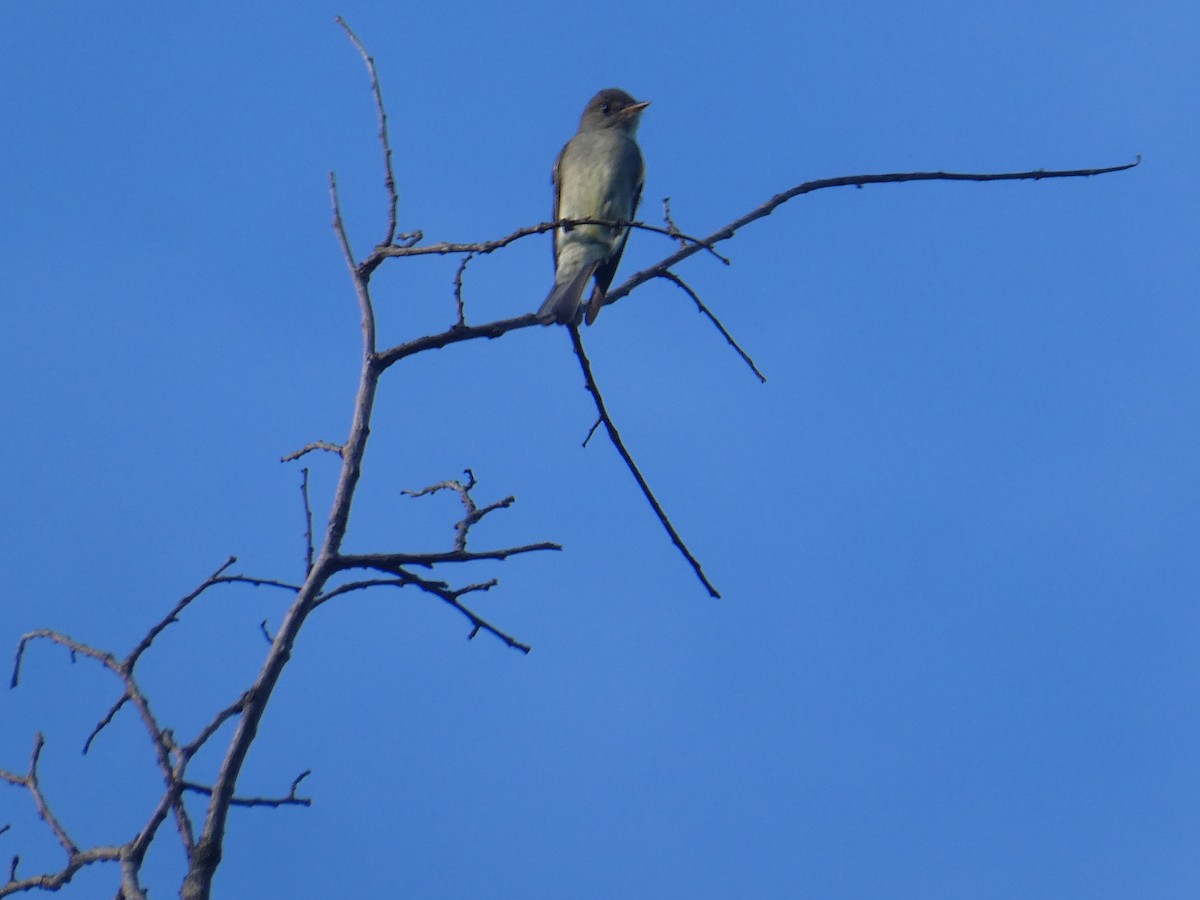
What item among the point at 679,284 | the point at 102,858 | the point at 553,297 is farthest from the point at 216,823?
the point at 553,297

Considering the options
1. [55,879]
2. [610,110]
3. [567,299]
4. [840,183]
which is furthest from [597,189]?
[55,879]

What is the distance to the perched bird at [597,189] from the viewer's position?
20.8 feet

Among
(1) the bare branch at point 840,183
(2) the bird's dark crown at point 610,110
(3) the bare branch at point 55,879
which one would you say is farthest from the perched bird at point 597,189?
(3) the bare branch at point 55,879

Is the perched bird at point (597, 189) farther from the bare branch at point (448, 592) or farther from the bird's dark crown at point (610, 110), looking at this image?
the bare branch at point (448, 592)

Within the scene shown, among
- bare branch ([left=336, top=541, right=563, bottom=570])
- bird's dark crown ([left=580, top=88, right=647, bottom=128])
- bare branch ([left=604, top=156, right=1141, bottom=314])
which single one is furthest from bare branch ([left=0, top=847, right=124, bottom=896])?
bird's dark crown ([left=580, top=88, right=647, bottom=128])

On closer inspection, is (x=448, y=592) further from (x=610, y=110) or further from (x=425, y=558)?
(x=610, y=110)

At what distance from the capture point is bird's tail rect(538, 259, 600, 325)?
458 centimetres

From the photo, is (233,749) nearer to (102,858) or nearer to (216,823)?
(216,823)

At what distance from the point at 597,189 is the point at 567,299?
2.07m

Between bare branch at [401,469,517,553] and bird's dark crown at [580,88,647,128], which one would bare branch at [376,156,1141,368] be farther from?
bird's dark crown at [580,88,647,128]

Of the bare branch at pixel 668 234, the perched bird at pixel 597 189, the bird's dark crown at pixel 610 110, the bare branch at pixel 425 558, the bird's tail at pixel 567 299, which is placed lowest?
the bare branch at pixel 425 558

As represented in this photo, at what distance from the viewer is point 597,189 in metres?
7.27

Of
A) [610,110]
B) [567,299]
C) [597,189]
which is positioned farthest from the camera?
[610,110]

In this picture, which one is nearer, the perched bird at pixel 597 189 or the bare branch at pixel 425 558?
the bare branch at pixel 425 558
